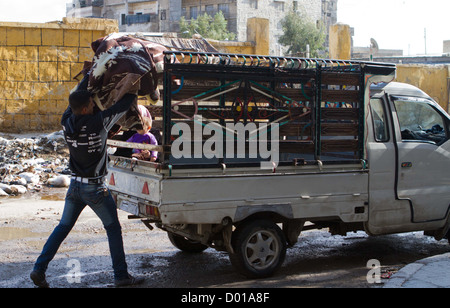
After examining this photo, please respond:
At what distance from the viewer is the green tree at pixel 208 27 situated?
179 ft

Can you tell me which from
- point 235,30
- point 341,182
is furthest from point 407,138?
point 235,30

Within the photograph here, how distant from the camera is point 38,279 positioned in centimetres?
554

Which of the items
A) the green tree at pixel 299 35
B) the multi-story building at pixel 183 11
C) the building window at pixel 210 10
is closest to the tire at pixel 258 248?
the green tree at pixel 299 35

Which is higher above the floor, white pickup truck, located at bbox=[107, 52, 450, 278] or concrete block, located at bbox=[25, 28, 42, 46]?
concrete block, located at bbox=[25, 28, 42, 46]

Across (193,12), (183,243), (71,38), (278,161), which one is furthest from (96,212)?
(193,12)

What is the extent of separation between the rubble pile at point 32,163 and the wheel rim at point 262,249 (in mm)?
6554

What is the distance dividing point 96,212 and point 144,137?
1577 mm

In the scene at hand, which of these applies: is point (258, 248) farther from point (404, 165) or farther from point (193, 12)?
point (193, 12)

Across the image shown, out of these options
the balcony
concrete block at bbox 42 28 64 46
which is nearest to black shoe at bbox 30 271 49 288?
concrete block at bbox 42 28 64 46

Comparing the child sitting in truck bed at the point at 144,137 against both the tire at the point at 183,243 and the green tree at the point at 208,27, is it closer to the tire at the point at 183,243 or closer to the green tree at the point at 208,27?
the tire at the point at 183,243

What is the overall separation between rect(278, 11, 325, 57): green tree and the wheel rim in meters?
50.1

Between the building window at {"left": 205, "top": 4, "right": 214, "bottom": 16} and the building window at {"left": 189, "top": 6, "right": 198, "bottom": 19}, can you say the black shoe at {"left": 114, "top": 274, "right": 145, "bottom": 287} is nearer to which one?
the building window at {"left": 205, "top": 4, "right": 214, "bottom": 16}

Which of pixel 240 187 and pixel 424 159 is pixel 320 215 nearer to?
pixel 240 187

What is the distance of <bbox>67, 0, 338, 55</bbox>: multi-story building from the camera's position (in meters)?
59.8
